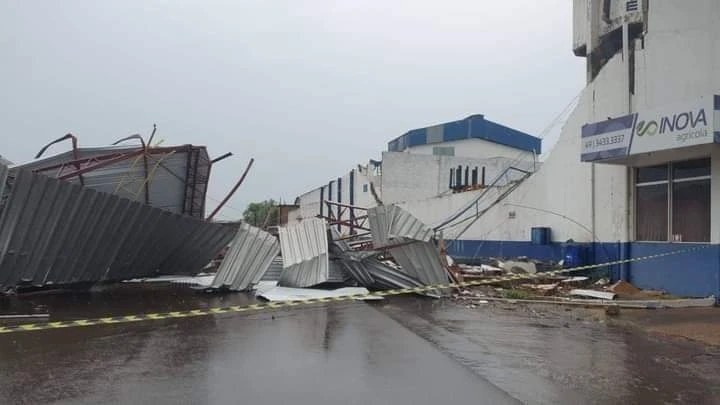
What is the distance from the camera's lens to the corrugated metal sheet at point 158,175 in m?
15.5

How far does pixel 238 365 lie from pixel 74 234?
7.78 meters

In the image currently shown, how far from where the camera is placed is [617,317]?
37.2 feet

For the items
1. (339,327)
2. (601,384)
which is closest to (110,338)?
(339,327)

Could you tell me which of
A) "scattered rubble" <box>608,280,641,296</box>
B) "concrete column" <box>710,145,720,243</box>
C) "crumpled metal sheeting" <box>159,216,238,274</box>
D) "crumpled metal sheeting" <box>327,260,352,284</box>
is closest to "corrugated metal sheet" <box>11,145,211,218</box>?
"crumpled metal sheeting" <box>159,216,238,274</box>

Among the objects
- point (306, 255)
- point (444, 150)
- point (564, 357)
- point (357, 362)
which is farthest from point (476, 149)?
point (357, 362)

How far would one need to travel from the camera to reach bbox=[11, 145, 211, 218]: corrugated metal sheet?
50.8ft

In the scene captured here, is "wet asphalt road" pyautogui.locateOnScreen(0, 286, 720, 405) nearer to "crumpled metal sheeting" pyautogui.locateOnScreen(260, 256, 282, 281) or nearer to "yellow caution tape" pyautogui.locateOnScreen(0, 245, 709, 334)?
"yellow caution tape" pyautogui.locateOnScreen(0, 245, 709, 334)

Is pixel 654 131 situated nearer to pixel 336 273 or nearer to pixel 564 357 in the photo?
pixel 564 357

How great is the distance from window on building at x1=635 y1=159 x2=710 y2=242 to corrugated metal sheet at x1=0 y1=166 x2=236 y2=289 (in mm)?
12439

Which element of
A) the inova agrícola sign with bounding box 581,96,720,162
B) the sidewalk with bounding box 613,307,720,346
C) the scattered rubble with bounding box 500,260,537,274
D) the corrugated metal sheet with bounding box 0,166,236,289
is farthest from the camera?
the scattered rubble with bounding box 500,260,537,274

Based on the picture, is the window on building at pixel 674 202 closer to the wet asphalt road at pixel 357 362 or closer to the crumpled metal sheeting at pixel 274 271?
the wet asphalt road at pixel 357 362

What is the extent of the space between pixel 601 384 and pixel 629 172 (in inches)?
399

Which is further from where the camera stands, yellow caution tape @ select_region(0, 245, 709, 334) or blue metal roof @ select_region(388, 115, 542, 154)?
blue metal roof @ select_region(388, 115, 542, 154)

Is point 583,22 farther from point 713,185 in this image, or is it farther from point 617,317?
point 617,317
